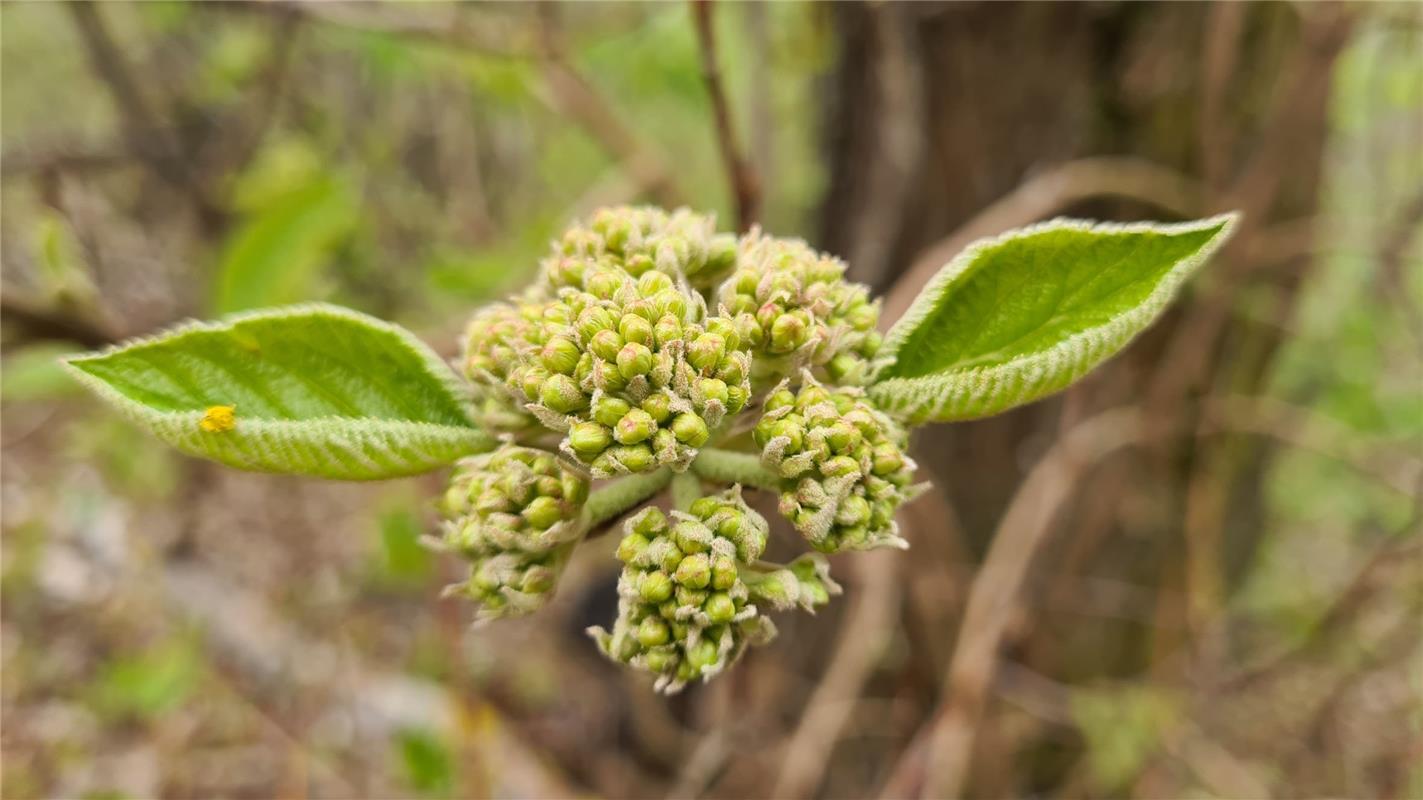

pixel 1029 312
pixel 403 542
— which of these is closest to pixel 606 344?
pixel 1029 312

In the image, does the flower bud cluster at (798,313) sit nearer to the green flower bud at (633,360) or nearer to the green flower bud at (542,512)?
the green flower bud at (633,360)

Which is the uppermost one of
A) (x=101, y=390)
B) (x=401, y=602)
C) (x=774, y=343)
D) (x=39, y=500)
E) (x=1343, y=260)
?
(x=1343, y=260)

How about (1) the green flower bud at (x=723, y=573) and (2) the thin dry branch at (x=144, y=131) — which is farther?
(2) the thin dry branch at (x=144, y=131)

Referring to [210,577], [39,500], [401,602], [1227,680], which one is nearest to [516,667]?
[401,602]

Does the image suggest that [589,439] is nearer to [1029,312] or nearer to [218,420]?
[218,420]

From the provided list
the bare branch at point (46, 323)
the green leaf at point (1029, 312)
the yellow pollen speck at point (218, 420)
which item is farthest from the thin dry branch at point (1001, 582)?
the bare branch at point (46, 323)

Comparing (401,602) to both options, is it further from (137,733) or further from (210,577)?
(137,733)


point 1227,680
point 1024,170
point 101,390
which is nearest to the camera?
point 101,390
